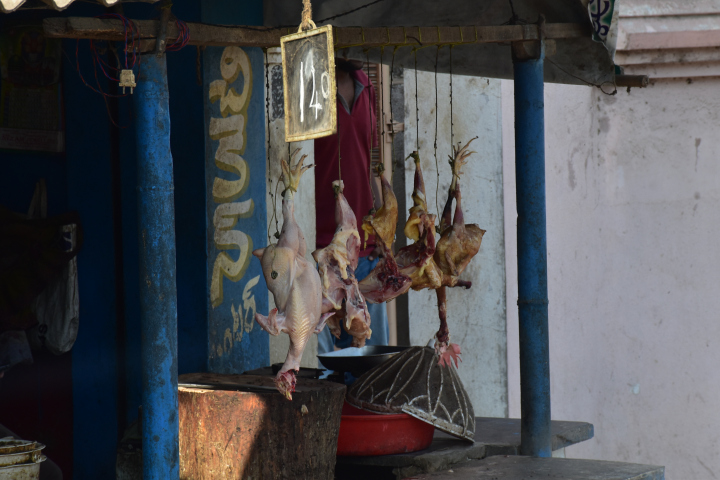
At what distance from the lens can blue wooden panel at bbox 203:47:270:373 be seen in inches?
166

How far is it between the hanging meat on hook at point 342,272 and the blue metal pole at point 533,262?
867 mm

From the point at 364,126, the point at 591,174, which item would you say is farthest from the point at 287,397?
the point at 591,174

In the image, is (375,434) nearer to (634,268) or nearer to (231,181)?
(231,181)

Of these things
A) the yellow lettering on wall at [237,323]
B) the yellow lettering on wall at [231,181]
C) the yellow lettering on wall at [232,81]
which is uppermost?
the yellow lettering on wall at [232,81]

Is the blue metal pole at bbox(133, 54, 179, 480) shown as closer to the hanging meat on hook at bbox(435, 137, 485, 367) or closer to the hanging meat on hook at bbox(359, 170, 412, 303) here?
the hanging meat on hook at bbox(359, 170, 412, 303)

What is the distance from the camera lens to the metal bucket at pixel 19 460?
2.96 meters

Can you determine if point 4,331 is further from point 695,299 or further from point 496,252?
point 695,299

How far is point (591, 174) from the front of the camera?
22.2 ft

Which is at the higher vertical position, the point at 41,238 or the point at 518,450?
the point at 41,238

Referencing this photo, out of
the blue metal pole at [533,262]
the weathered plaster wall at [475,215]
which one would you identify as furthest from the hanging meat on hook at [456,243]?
the weathered plaster wall at [475,215]

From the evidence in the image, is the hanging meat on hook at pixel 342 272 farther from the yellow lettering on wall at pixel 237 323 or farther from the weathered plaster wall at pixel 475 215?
the weathered plaster wall at pixel 475 215

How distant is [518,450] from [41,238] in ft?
8.94

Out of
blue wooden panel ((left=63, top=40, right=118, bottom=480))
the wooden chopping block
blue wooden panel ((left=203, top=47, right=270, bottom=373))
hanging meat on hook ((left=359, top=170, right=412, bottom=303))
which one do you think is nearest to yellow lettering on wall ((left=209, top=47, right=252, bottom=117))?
blue wooden panel ((left=203, top=47, right=270, bottom=373))

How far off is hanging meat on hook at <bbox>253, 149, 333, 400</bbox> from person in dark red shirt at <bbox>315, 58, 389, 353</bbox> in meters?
1.67
